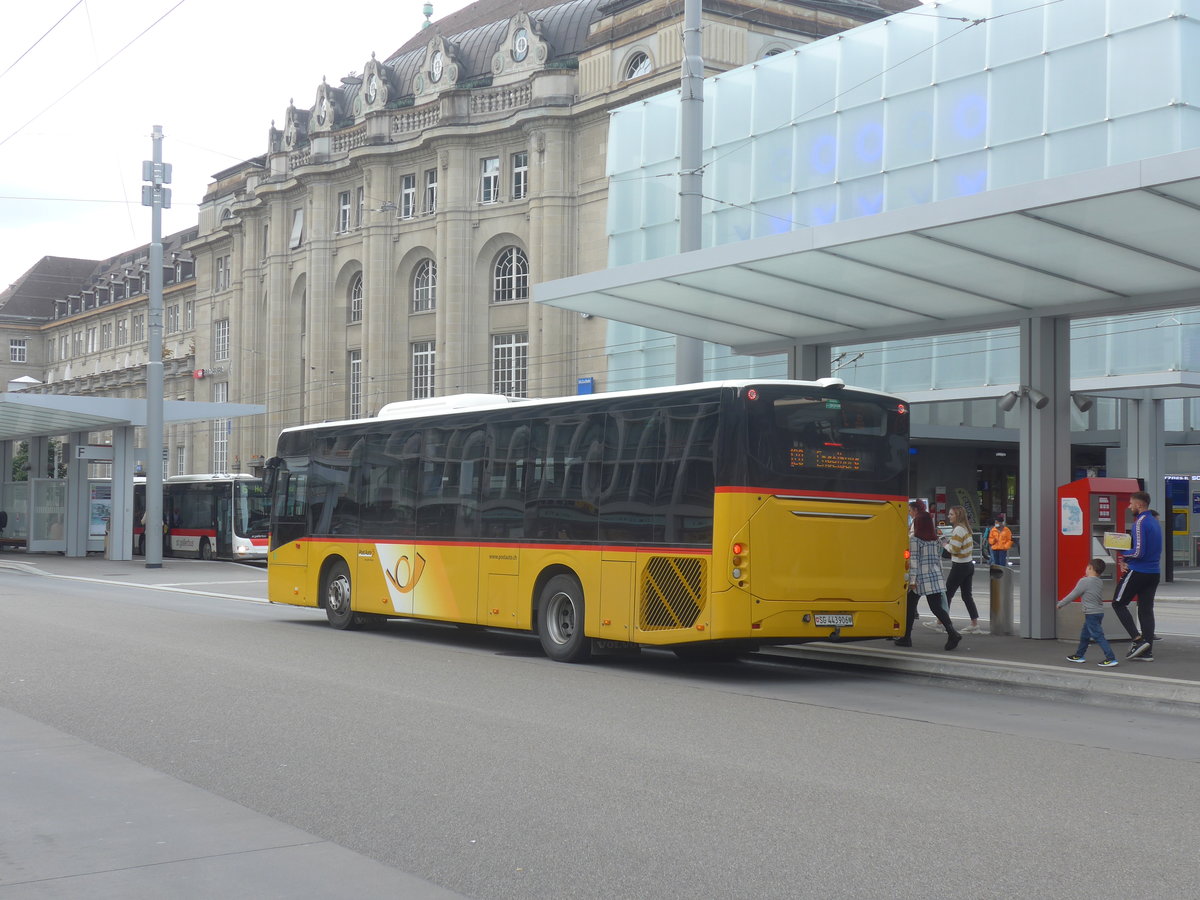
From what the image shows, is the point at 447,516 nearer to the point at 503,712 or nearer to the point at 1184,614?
the point at 503,712

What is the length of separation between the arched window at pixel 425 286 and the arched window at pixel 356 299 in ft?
15.7

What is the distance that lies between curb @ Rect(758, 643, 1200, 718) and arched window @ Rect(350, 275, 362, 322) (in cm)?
5298

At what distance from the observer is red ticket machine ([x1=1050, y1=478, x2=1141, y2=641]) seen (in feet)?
50.5

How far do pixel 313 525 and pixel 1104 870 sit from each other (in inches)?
598

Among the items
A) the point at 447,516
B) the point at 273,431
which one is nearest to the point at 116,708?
the point at 447,516

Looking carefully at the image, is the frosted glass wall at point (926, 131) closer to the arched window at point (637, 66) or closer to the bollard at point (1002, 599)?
the arched window at point (637, 66)

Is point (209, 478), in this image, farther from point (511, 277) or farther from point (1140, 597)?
point (1140, 597)

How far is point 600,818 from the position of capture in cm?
686

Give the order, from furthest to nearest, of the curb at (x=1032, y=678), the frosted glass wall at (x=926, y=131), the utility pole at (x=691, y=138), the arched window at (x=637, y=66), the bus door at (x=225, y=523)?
the arched window at (x=637, y=66) → the bus door at (x=225, y=523) → the frosted glass wall at (x=926, y=131) → the utility pole at (x=691, y=138) → the curb at (x=1032, y=678)

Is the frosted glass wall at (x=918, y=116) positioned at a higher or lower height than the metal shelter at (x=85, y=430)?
higher

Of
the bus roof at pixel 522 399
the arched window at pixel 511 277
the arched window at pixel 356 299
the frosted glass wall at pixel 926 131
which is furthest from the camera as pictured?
the arched window at pixel 356 299

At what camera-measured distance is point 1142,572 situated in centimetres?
1366

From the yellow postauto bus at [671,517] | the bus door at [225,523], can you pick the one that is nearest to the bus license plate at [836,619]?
the yellow postauto bus at [671,517]

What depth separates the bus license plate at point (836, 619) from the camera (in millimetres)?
13359
